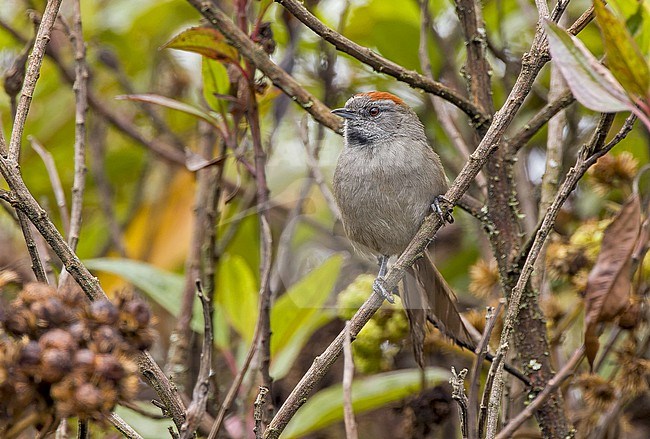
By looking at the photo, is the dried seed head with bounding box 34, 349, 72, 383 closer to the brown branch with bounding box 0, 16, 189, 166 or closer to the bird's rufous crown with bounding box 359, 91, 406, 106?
the bird's rufous crown with bounding box 359, 91, 406, 106

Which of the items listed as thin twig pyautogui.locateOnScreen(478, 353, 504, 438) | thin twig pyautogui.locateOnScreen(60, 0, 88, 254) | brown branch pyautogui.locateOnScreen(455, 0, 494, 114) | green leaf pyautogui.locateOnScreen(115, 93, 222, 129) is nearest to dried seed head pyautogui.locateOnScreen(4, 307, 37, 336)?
thin twig pyautogui.locateOnScreen(60, 0, 88, 254)

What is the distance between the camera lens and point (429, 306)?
3.20 meters

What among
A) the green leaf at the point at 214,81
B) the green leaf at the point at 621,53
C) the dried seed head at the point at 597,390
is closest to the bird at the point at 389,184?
the green leaf at the point at 214,81

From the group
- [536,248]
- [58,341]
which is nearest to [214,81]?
[536,248]

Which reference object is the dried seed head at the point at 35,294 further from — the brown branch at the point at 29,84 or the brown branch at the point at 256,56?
the brown branch at the point at 256,56

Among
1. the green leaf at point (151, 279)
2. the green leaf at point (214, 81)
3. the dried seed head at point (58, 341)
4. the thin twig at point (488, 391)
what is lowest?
the dried seed head at point (58, 341)

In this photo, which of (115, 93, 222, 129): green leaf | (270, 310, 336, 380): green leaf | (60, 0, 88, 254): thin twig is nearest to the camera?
(60, 0, 88, 254): thin twig

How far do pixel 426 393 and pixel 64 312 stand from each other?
1915 mm

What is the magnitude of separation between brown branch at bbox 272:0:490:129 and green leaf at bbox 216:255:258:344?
4.31 ft

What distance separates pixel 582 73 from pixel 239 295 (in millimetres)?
2244

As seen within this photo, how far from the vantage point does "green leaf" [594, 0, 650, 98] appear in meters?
1.69

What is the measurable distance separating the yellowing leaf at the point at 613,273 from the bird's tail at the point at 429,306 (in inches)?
28.7

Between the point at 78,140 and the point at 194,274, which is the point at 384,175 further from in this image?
the point at 78,140

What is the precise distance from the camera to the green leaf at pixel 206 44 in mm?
2803
